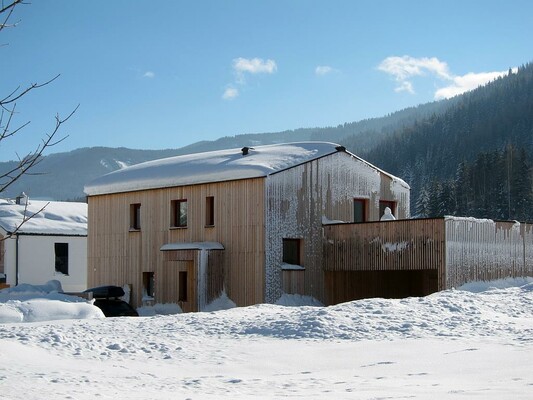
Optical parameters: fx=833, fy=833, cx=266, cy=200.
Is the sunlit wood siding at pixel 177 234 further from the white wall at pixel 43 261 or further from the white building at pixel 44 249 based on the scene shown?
the white wall at pixel 43 261

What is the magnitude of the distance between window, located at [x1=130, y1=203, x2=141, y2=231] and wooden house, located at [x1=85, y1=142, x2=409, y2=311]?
43mm

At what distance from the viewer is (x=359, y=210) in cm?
3406

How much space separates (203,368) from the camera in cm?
1464

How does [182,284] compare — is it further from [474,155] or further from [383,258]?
[474,155]

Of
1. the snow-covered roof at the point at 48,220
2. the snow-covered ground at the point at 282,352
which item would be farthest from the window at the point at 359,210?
the snow-covered roof at the point at 48,220

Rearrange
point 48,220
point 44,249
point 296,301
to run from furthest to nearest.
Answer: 1. point 48,220
2. point 44,249
3. point 296,301

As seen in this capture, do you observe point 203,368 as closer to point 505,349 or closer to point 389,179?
point 505,349

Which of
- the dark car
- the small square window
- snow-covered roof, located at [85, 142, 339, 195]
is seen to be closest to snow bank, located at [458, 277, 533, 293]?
snow-covered roof, located at [85, 142, 339, 195]

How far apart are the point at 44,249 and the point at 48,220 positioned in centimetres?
236

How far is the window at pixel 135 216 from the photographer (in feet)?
118

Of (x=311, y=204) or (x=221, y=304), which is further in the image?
(x=311, y=204)

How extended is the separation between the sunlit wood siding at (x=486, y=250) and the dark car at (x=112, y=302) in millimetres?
12265

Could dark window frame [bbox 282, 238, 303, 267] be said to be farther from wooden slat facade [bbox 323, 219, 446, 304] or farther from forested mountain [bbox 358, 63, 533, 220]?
forested mountain [bbox 358, 63, 533, 220]

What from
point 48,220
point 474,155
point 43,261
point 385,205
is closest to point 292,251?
point 385,205
